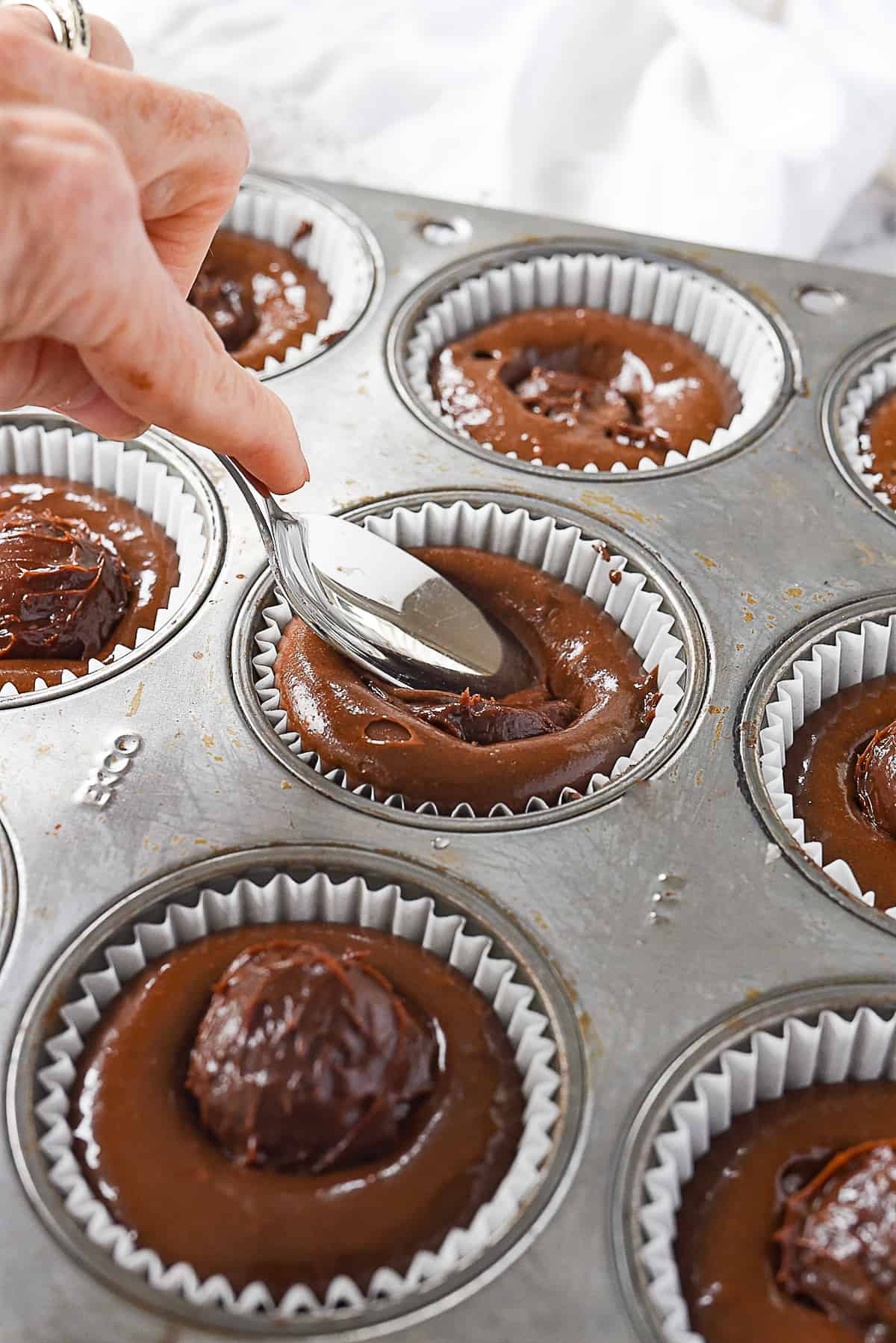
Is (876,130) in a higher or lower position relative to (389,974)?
higher

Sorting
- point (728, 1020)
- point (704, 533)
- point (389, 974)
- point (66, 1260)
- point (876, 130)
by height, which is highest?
point (876, 130)

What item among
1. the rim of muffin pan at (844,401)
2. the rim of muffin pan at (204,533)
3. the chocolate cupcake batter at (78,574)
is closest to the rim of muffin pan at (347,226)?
the rim of muffin pan at (204,533)

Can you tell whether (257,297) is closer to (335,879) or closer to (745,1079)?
(335,879)

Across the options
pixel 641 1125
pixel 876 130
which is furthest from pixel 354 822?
pixel 876 130

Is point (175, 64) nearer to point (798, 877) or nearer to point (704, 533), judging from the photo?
point (704, 533)

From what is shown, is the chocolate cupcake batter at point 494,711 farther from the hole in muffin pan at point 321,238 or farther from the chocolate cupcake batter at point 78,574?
the hole in muffin pan at point 321,238

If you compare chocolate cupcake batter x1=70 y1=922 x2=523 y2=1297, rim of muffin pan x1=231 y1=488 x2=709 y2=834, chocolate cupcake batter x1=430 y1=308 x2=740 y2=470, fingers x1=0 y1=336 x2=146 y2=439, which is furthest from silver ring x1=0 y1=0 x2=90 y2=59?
chocolate cupcake batter x1=70 y1=922 x2=523 y2=1297
